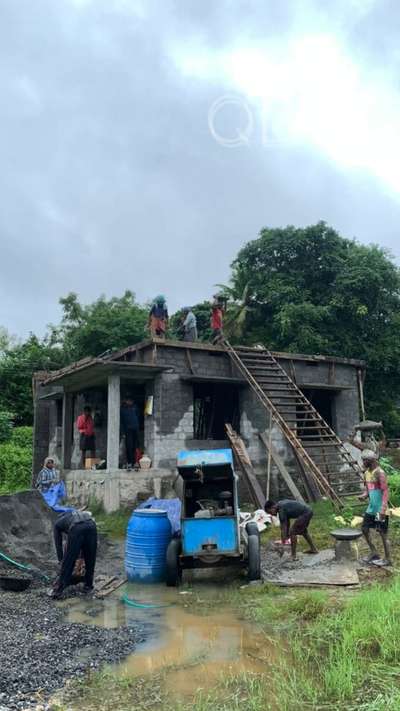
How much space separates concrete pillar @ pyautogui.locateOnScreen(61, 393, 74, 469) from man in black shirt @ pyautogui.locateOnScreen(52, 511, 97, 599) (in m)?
7.92

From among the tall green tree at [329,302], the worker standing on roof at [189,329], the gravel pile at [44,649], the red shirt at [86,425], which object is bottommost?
the gravel pile at [44,649]

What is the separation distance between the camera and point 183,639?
217 inches

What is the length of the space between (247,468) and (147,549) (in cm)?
512

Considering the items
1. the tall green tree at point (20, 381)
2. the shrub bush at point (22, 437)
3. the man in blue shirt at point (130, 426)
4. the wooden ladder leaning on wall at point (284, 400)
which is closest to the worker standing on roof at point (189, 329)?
the wooden ladder leaning on wall at point (284, 400)

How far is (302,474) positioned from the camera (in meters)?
13.7

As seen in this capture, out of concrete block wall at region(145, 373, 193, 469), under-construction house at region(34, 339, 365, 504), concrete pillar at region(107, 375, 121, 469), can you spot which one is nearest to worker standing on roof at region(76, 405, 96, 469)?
under-construction house at region(34, 339, 365, 504)

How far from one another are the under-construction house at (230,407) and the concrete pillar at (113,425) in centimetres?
2

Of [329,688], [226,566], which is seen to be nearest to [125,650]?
[329,688]

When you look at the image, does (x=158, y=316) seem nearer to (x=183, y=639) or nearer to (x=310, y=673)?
(x=183, y=639)

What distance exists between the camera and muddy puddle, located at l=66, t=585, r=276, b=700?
4.58m

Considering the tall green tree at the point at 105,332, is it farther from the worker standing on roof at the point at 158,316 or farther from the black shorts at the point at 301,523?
the black shorts at the point at 301,523

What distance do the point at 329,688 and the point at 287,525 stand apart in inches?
191

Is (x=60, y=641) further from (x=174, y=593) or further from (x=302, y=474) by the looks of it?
(x=302, y=474)

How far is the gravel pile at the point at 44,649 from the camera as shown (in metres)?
4.27
